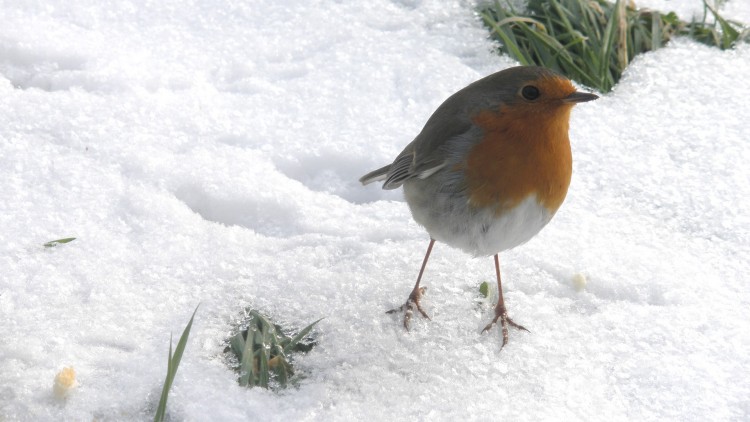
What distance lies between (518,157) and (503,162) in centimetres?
5

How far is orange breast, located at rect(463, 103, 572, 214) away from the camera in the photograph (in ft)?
9.89

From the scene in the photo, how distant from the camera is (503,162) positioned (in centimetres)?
301

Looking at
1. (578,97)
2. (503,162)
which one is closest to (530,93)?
(578,97)

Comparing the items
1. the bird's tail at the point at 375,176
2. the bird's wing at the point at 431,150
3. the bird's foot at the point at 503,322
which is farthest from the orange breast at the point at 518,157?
the bird's tail at the point at 375,176

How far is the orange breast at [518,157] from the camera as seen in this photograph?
9.89 feet

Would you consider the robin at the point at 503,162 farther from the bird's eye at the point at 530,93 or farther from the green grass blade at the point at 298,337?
the green grass blade at the point at 298,337

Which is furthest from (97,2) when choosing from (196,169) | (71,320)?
(71,320)

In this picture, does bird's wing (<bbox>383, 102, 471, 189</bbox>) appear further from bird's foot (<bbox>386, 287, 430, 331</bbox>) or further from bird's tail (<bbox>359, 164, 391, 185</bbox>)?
bird's foot (<bbox>386, 287, 430, 331</bbox>)

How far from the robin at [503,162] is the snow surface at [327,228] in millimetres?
426

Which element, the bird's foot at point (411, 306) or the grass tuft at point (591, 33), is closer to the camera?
the bird's foot at point (411, 306)

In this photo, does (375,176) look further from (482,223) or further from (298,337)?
(298,337)

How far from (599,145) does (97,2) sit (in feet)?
9.32

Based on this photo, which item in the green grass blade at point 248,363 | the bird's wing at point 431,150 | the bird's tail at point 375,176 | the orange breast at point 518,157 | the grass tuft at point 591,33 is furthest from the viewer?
the grass tuft at point 591,33

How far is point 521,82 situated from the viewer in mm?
3062
